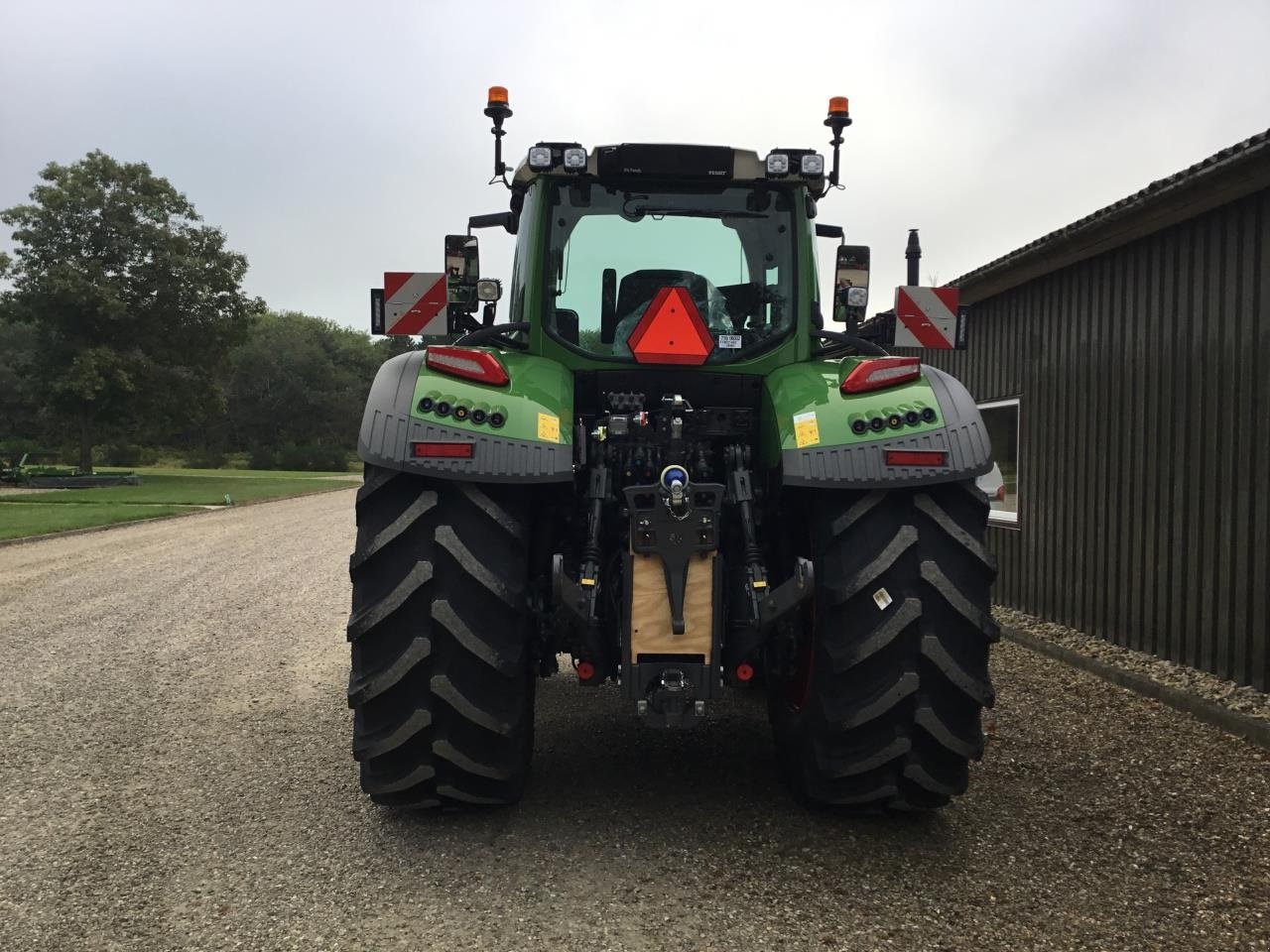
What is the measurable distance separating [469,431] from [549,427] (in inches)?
11.3

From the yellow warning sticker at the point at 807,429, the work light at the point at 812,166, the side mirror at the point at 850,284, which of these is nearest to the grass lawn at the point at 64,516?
the side mirror at the point at 850,284

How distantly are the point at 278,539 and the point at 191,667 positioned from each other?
8.94 meters

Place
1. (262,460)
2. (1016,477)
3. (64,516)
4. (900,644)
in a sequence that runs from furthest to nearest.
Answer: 1. (262,460)
2. (64,516)
3. (1016,477)
4. (900,644)

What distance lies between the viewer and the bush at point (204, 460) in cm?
5462

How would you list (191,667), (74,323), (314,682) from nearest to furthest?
(314,682)
(191,667)
(74,323)

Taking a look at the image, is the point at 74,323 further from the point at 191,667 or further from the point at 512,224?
the point at 512,224

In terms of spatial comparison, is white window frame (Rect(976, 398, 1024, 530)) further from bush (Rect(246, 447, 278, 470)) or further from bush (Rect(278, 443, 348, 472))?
bush (Rect(246, 447, 278, 470))

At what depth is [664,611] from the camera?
3414 millimetres

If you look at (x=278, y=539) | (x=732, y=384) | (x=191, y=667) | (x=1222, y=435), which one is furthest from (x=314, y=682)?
(x=278, y=539)

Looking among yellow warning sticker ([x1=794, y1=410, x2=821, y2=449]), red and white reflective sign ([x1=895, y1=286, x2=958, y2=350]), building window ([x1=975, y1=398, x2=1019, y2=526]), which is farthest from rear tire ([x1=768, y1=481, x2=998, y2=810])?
building window ([x1=975, y1=398, x2=1019, y2=526])

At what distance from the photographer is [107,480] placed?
29531mm

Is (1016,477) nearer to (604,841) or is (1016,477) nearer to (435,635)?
(604,841)

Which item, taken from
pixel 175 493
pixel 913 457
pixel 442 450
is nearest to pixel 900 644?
pixel 913 457

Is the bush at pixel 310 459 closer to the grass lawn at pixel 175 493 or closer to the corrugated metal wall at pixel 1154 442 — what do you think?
the grass lawn at pixel 175 493
